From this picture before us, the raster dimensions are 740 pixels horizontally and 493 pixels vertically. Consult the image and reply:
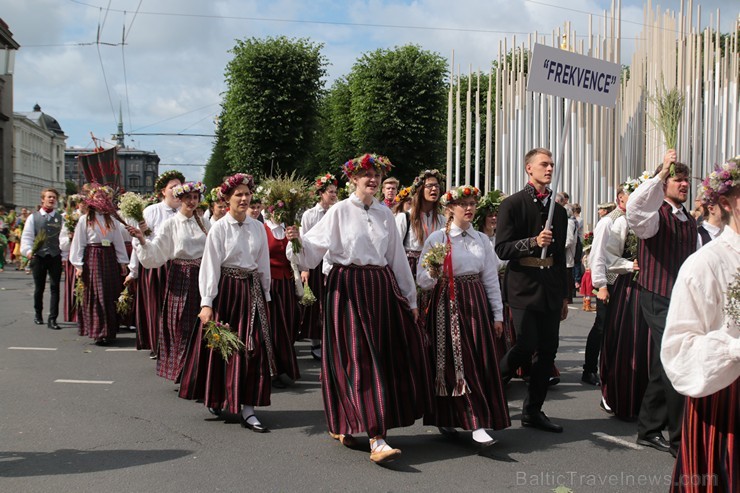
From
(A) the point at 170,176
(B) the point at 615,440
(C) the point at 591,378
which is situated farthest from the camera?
(A) the point at 170,176

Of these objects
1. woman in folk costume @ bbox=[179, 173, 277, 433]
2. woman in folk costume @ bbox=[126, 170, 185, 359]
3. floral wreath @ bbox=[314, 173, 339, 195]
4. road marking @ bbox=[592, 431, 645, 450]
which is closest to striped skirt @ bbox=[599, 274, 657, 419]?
road marking @ bbox=[592, 431, 645, 450]

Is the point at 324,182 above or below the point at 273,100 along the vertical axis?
below

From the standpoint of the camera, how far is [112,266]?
36.4ft

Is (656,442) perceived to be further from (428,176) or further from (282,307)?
(282,307)

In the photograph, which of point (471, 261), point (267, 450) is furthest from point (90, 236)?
point (471, 261)

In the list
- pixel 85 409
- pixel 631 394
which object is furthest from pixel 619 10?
pixel 85 409

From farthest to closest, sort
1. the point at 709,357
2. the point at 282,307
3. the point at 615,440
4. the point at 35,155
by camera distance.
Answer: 1. the point at 35,155
2. the point at 282,307
3. the point at 615,440
4. the point at 709,357

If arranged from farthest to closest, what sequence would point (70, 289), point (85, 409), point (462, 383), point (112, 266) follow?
point (70, 289), point (112, 266), point (85, 409), point (462, 383)

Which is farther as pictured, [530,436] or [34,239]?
[34,239]

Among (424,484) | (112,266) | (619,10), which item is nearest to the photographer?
(424,484)

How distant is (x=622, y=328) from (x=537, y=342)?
924 millimetres

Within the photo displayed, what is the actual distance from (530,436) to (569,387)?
2.08 m

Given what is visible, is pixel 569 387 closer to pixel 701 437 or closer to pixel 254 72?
pixel 701 437

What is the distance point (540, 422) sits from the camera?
6.23 meters
